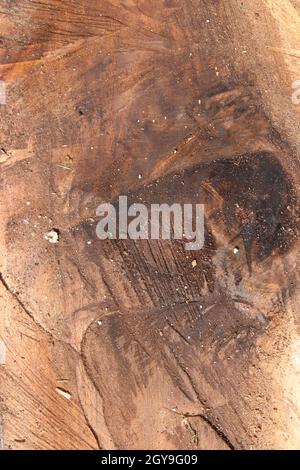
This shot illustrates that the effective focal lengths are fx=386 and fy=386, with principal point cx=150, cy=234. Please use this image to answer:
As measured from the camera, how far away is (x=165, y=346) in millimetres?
5219

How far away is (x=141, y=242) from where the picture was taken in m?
5.24

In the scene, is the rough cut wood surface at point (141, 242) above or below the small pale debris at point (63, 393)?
above

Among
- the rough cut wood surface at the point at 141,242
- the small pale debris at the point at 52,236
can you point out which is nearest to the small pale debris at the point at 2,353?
the rough cut wood surface at the point at 141,242

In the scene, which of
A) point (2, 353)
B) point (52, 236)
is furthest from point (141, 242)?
point (2, 353)

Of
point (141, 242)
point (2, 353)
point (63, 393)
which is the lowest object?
point (63, 393)

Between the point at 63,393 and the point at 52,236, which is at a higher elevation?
the point at 52,236

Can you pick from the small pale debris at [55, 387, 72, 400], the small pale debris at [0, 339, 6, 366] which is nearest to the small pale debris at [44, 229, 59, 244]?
the small pale debris at [0, 339, 6, 366]

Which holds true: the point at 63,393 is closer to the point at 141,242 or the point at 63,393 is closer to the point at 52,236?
the point at 52,236

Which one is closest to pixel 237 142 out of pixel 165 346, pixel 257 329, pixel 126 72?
pixel 126 72

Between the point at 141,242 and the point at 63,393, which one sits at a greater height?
the point at 141,242

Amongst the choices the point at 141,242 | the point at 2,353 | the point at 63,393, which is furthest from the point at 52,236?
the point at 63,393

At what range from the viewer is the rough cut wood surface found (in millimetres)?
5188

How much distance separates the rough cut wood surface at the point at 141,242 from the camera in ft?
17.0

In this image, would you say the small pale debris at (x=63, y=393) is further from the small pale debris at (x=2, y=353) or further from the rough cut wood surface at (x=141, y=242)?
Answer: the small pale debris at (x=2, y=353)
